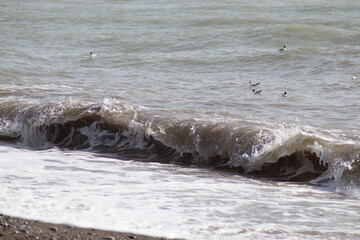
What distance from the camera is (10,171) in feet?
20.2

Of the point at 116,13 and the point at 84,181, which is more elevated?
the point at 116,13

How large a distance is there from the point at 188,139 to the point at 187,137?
5cm

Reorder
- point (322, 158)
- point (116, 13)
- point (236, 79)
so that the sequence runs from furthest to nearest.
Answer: point (116, 13) → point (236, 79) → point (322, 158)

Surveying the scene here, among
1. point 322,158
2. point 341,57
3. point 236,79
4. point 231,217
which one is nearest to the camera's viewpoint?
point 231,217

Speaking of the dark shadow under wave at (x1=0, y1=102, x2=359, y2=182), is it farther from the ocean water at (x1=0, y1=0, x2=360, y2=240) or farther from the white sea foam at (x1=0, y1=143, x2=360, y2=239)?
the white sea foam at (x1=0, y1=143, x2=360, y2=239)

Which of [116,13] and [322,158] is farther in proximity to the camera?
[116,13]

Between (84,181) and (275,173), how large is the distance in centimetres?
184

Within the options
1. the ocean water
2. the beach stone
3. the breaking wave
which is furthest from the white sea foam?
the breaking wave

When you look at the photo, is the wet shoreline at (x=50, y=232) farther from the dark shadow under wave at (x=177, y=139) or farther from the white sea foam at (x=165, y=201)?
the dark shadow under wave at (x=177, y=139)

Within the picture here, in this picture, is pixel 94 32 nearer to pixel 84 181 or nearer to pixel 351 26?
pixel 351 26

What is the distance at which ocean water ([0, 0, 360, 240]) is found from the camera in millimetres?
5047

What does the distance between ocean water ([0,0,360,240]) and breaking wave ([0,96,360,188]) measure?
1 centimetres

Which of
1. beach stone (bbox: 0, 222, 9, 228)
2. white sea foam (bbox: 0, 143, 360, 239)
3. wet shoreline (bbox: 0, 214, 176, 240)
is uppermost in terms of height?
white sea foam (bbox: 0, 143, 360, 239)

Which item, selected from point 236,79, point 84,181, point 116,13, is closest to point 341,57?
point 236,79
